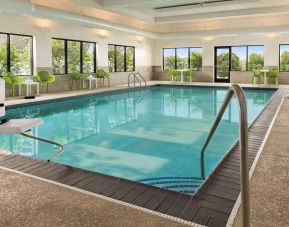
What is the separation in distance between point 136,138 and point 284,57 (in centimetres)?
1225

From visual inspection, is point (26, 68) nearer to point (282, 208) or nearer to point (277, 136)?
point (277, 136)

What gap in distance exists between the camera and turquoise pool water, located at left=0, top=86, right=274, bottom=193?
13.6 feet

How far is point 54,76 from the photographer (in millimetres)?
12000

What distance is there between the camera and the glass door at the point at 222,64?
16.7 metres

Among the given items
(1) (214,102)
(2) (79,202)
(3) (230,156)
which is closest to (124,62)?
(1) (214,102)

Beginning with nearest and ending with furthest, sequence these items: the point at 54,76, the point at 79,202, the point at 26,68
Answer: the point at 79,202 → the point at 26,68 → the point at 54,76

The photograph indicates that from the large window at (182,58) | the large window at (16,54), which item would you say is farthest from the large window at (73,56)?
the large window at (182,58)

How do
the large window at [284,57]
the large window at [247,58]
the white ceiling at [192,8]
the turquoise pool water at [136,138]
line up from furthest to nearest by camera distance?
1. the large window at [247,58]
2. the large window at [284,57]
3. the white ceiling at [192,8]
4. the turquoise pool water at [136,138]

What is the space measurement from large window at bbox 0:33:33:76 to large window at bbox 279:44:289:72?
11449 millimetres

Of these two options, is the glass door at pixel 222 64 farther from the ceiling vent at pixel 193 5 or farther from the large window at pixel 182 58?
the ceiling vent at pixel 193 5

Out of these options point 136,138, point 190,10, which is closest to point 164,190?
point 136,138

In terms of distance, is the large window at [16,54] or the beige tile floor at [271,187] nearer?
the beige tile floor at [271,187]

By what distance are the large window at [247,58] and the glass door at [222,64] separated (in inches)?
10.3

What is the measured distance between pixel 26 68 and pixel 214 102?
6.64 metres
